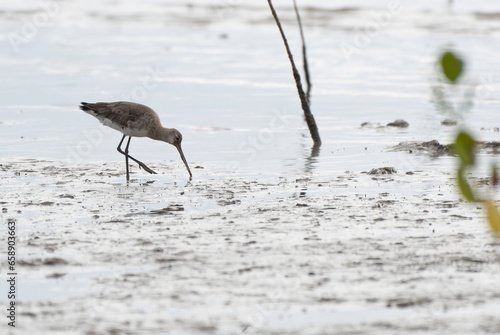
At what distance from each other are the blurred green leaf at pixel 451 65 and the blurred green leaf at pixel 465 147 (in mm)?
193

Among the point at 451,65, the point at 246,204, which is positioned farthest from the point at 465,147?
the point at 246,204

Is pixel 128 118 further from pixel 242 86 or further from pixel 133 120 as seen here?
pixel 242 86

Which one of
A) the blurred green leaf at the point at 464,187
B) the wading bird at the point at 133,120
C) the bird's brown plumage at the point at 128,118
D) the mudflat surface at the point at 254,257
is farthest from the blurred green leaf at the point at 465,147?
the bird's brown plumage at the point at 128,118

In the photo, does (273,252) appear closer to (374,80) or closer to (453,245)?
(453,245)

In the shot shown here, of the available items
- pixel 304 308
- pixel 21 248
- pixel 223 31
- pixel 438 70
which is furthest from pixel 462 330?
pixel 223 31

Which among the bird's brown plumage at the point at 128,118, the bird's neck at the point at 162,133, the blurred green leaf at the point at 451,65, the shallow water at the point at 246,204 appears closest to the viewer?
the blurred green leaf at the point at 451,65

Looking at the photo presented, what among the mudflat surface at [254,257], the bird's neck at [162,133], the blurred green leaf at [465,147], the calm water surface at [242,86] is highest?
the calm water surface at [242,86]

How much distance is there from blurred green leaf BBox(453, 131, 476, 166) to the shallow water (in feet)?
0.55

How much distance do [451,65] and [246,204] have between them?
19.2 feet

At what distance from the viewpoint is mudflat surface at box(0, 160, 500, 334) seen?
5207 mm

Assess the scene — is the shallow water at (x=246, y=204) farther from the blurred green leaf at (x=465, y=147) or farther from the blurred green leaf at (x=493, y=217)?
the blurred green leaf at (x=493, y=217)

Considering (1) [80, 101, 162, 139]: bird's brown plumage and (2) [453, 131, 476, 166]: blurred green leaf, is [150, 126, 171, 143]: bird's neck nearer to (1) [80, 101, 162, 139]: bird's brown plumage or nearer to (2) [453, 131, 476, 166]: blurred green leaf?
(1) [80, 101, 162, 139]: bird's brown plumage

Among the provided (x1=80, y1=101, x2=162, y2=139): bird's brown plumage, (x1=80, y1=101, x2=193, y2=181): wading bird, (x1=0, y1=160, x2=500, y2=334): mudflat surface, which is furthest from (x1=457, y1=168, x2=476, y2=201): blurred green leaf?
(x1=80, y1=101, x2=162, y2=139): bird's brown plumage

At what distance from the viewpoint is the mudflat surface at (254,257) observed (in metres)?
5.21
